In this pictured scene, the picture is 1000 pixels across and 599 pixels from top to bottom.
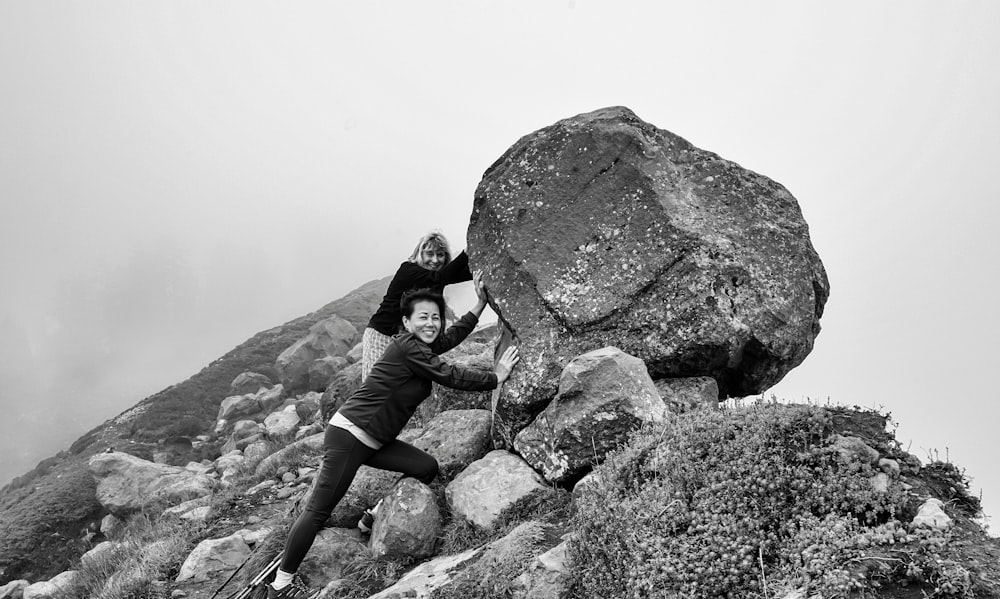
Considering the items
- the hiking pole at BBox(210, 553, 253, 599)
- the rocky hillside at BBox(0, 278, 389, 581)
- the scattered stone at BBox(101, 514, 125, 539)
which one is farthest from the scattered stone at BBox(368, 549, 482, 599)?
the rocky hillside at BBox(0, 278, 389, 581)

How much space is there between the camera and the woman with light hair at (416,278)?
1061 cm

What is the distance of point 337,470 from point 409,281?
4150mm

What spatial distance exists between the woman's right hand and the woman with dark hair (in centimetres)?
71

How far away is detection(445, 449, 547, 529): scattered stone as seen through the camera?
7.27 metres

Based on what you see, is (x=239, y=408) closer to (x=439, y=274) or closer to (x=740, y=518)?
(x=439, y=274)

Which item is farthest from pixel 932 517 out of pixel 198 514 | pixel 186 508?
pixel 186 508

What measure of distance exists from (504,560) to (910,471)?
3.93m

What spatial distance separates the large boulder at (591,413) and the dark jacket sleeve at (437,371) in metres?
1.18

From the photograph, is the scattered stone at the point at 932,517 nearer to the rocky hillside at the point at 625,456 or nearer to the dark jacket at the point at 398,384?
the rocky hillside at the point at 625,456

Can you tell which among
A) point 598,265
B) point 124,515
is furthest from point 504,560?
point 124,515

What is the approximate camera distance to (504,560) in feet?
18.5

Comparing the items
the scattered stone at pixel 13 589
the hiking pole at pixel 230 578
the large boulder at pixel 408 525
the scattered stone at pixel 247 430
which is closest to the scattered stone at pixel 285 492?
the hiking pole at pixel 230 578

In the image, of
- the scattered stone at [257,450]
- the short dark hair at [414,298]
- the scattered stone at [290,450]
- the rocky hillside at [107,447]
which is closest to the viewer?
the short dark hair at [414,298]

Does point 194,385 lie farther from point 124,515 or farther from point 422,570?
point 422,570
